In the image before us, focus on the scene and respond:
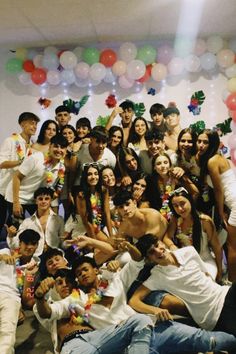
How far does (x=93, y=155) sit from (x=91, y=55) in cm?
200

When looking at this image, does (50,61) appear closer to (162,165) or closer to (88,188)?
(88,188)

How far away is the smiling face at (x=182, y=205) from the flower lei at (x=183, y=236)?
4.3 inches

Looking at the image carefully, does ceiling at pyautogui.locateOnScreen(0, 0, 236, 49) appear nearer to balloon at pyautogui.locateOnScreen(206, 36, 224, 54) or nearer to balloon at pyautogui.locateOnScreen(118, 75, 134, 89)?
balloon at pyautogui.locateOnScreen(206, 36, 224, 54)

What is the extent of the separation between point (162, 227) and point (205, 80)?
3002 millimetres

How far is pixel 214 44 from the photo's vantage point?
208 inches

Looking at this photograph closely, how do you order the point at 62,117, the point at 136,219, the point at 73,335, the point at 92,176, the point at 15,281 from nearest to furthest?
the point at 73,335, the point at 15,281, the point at 136,219, the point at 92,176, the point at 62,117

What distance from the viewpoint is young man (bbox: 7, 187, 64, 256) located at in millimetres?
3490

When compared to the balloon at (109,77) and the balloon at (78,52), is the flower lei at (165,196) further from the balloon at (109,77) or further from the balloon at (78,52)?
the balloon at (78,52)

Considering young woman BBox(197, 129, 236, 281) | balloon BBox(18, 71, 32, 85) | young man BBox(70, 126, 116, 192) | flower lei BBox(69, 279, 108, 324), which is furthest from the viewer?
balloon BBox(18, 71, 32, 85)

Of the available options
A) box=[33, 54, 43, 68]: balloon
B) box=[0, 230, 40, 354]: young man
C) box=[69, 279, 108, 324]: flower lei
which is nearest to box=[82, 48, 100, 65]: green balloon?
box=[33, 54, 43, 68]: balloon

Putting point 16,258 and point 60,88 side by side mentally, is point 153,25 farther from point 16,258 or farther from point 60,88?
point 16,258

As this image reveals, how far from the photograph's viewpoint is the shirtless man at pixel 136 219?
3.20 m

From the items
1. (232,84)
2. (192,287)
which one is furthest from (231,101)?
(192,287)

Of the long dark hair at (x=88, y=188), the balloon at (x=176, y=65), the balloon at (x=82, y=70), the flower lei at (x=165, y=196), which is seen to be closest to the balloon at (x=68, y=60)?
the balloon at (x=82, y=70)
